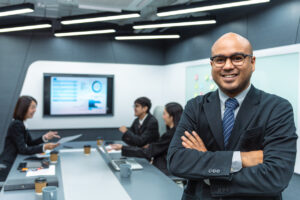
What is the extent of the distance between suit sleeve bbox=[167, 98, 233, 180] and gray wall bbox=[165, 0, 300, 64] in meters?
2.52

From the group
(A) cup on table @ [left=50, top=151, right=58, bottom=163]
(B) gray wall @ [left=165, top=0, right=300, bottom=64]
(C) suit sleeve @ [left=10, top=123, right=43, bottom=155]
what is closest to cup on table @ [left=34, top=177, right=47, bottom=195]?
(A) cup on table @ [left=50, top=151, right=58, bottom=163]

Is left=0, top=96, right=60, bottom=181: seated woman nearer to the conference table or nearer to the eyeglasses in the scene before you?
the conference table

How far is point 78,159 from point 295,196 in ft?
8.09

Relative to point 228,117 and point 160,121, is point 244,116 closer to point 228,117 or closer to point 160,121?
point 228,117

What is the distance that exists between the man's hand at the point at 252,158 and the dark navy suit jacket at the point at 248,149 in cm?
3

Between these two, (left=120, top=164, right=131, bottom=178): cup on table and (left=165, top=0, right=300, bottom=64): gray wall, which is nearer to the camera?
(left=120, top=164, right=131, bottom=178): cup on table

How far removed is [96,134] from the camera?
6434 millimetres

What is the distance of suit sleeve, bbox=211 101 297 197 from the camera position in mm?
1271

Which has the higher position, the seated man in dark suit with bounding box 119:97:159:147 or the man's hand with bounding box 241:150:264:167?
the man's hand with bounding box 241:150:264:167

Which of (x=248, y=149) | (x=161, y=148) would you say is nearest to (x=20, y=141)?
(x=161, y=148)

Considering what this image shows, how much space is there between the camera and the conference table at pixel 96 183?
2123 mm

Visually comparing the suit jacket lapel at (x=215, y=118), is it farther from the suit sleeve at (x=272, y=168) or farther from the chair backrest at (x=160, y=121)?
the chair backrest at (x=160, y=121)

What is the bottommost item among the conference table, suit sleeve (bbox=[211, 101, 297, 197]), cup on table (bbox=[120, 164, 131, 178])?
the conference table

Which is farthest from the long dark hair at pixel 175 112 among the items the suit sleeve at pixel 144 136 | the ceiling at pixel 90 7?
the ceiling at pixel 90 7
